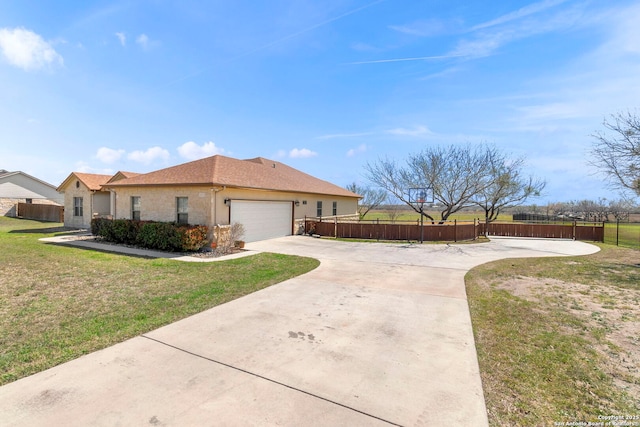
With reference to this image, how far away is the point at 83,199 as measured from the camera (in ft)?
65.3

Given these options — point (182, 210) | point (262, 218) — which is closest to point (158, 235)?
point (182, 210)

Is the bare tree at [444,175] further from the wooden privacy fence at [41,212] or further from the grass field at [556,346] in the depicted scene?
the wooden privacy fence at [41,212]

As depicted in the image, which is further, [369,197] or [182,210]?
[369,197]

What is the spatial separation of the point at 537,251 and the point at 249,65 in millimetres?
16030

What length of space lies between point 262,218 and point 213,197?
10.8ft

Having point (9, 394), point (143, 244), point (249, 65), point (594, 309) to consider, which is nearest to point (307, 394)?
point (9, 394)

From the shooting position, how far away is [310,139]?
2556 centimetres

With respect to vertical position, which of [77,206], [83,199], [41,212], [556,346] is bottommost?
[556,346]

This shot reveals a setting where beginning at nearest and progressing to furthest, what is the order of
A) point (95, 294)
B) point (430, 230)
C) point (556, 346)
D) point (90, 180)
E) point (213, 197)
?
1. point (556, 346)
2. point (95, 294)
3. point (213, 197)
4. point (430, 230)
5. point (90, 180)

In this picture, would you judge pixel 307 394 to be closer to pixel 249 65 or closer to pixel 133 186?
pixel 133 186

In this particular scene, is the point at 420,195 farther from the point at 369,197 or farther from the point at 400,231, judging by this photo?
the point at 369,197

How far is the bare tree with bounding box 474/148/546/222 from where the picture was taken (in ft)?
59.5

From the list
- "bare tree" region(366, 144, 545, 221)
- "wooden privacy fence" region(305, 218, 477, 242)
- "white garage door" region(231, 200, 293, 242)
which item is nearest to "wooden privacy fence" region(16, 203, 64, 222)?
"white garage door" region(231, 200, 293, 242)

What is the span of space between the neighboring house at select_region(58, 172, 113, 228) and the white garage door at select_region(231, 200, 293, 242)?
40.2ft
